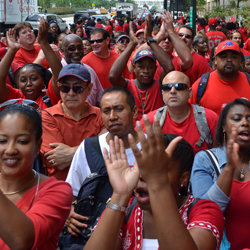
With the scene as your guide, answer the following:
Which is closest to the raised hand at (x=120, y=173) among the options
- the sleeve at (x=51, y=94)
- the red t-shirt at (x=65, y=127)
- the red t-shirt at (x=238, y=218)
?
the red t-shirt at (x=238, y=218)

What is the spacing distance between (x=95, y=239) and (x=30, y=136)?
2.53 ft

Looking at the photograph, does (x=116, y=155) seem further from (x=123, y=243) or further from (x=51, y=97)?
(x=51, y=97)

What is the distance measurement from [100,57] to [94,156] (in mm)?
3808

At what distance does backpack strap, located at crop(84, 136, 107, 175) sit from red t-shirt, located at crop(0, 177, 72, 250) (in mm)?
652

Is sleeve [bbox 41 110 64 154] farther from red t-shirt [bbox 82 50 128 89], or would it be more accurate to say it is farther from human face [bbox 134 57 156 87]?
red t-shirt [bbox 82 50 128 89]

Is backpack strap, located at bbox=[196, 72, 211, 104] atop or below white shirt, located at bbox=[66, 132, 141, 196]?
atop

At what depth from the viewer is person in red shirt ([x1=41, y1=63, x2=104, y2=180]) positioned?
12.7 feet

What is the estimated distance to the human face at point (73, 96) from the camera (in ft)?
13.7

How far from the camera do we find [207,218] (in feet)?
7.78

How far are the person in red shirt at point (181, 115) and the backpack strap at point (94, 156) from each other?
912mm

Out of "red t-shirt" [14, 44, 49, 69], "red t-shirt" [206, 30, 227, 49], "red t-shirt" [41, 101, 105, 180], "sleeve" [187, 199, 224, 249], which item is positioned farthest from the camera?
"red t-shirt" [206, 30, 227, 49]

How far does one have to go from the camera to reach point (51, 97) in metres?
4.94

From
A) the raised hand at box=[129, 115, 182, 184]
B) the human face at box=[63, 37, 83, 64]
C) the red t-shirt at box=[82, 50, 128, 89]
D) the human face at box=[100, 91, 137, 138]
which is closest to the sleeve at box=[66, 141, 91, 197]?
the human face at box=[100, 91, 137, 138]

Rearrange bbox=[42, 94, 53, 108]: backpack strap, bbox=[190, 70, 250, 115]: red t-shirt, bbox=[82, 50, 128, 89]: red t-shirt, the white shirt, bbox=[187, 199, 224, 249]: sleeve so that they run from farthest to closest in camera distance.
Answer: bbox=[82, 50, 128, 89]: red t-shirt → bbox=[190, 70, 250, 115]: red t-shirt → bbox=[42, 94, 53, 108]: backpack strap → the white shirt → bbox=[187, 199, 224, 249]: sleeve
